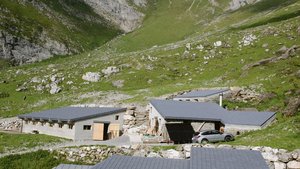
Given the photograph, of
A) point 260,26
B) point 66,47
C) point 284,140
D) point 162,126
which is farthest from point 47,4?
point 284,140

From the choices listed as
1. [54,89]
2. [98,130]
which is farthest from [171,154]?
[54,89]

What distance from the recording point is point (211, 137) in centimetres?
4731

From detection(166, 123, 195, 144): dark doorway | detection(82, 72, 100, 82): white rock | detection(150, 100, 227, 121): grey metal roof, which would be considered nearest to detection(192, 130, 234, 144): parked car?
detection(150, 100, 227, 121): grey metal roof

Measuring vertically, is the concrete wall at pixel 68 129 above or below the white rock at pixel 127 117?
below

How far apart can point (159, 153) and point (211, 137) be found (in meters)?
8.63

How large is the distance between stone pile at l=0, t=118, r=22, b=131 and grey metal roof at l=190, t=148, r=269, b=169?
1822 inches

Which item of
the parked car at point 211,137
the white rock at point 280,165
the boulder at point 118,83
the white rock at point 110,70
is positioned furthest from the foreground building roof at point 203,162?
the white rock at point 110,70

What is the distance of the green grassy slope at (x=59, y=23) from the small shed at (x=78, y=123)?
78970 mm

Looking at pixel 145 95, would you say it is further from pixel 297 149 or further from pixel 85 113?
pixel 297 149

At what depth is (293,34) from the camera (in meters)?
105

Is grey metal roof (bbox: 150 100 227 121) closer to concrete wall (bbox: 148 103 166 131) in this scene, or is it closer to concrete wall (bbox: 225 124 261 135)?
concrete wall (bbox: 148 103 166 131)

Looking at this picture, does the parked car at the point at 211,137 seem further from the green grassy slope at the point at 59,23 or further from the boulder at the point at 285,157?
the green grassy slope at the point at 59,23

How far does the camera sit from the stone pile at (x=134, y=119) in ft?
207

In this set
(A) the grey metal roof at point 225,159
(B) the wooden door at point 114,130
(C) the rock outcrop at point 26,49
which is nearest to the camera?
(A) the grey metal roof at point 225,159
